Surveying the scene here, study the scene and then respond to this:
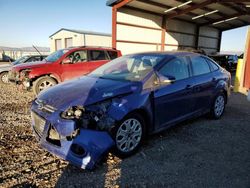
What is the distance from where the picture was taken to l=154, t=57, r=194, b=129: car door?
→ 3873mm

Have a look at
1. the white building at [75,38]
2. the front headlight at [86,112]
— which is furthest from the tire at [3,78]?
the white building at [75,38]

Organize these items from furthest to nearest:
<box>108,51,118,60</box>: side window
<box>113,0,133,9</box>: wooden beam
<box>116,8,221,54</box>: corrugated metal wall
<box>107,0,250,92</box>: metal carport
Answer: <box>116,8,221,54</box>: corrugated metal wall
<box>107,0,250,92</box>: metal carport
<box>113,0,133,9</box>: wooden beam
<box>108,51,118,60</box>: side window


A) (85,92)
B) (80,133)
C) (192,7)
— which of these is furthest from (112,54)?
(192,7)

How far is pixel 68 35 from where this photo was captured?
25.5 m

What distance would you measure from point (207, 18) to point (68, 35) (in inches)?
575

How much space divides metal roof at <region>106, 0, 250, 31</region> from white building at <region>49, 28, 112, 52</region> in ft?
35.4

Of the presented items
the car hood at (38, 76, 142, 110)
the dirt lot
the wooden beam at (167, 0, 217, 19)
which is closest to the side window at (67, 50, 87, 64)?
the dirt lot

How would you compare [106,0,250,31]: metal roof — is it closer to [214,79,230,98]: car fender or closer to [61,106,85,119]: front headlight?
[214,79,230,98]: car fender

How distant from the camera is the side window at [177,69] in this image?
4.12 meters

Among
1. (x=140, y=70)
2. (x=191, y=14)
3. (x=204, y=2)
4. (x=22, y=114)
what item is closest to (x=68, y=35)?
(x=191, y=14)

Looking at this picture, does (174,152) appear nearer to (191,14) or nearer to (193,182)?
(193,182)

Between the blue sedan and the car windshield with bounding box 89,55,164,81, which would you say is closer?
the blue sedan

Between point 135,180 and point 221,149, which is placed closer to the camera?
point 135,180

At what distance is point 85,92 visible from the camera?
3.37 meters
